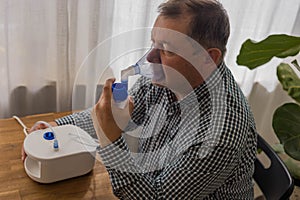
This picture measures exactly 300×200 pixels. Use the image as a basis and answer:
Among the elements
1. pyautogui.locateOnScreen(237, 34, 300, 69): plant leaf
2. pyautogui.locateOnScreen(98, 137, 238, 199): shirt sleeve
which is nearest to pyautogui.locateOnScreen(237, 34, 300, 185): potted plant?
pyautogui.locateOnScreen(237, 34, 300, 69): plant leaf

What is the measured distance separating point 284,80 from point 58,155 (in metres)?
0.75

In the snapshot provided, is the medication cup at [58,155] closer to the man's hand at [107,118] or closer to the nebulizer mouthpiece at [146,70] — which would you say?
the man's hand at [107,118]

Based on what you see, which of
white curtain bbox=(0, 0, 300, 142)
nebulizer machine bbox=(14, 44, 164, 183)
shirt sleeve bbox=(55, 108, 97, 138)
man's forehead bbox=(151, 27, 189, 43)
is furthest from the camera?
white curtain bbox=(0, 0, 300, 142)

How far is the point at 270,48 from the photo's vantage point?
100 centimetres

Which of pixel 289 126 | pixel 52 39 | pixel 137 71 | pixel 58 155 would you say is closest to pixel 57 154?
pixel 58 155

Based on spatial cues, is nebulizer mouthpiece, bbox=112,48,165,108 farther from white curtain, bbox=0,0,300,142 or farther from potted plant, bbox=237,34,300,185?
white curtain, bbox=0,0,300,142

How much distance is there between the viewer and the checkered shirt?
37.3 inches

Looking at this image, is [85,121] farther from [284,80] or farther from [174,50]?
[284,80]

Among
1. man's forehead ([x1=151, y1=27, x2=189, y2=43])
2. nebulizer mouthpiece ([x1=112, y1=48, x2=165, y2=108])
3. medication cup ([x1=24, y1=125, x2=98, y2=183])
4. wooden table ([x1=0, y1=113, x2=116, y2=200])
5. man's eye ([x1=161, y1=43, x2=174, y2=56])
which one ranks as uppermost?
man's forehead ([x1=151, y1=27, x2=189, y2=43])

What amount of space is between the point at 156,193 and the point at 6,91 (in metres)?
0.74

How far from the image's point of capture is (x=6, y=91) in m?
1.44

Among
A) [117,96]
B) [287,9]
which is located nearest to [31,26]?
[117,96]

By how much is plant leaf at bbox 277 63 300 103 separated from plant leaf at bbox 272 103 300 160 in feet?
0.12

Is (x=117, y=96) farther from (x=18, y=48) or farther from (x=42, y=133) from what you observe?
(x=18, y=48)
